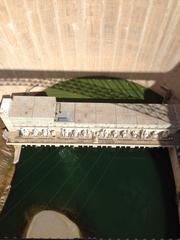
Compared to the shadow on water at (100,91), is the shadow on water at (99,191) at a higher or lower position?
lower

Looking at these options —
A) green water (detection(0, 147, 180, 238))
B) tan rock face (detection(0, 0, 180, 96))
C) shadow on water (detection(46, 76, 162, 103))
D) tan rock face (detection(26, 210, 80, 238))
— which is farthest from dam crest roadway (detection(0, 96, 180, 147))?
tan rock face (detection(26, 210, 80, 238))

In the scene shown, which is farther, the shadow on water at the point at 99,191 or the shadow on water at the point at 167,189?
the shadow on water at the point at 167,189

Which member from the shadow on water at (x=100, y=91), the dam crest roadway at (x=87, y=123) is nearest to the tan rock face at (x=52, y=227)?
the dam crest roadway at (x=87, y=123)

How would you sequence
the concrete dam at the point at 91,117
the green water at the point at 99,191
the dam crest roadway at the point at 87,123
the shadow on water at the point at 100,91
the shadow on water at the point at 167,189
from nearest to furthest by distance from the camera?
1. the green water at the point at 99,191
2. the concrete dam at the point at 91,117
3. the shadow on water at the point at 167,189
4. the dam crest roadway at the point at 87,123
5. the shadow on water at the point at 100,91

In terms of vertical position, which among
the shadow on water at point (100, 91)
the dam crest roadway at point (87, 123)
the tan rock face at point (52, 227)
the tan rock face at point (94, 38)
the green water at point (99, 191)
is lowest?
the tan rock face at point (52, 227)

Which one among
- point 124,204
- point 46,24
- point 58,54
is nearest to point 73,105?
point 58,54

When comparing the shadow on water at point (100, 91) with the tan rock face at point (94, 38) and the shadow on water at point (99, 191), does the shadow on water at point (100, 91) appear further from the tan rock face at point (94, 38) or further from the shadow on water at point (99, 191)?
the shadow on water at point (99, 191)

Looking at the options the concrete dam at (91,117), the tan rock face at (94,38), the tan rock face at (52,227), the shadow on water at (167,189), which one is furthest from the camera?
the shadow on water at (167,189)

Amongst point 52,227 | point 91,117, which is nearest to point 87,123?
point 91,117

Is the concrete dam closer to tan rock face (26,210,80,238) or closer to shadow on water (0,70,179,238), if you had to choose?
shadow on water (0,70,179,238)
